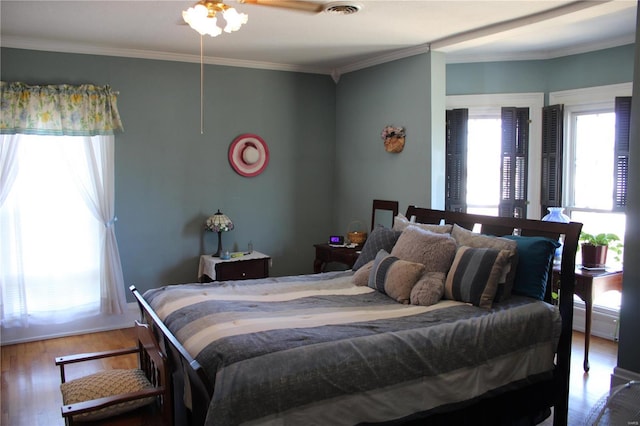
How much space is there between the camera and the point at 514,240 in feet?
10.3

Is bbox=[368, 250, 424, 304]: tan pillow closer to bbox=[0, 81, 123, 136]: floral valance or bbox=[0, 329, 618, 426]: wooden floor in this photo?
bbox=[0, 329, 618, 426]: wooden floor

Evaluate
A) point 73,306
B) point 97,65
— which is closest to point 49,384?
point 73,306

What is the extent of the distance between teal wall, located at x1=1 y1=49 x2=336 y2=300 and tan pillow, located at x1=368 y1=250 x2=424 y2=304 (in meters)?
2.31

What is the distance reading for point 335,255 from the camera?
5016 mm

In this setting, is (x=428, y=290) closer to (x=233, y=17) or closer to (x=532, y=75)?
(x=233, y=17)

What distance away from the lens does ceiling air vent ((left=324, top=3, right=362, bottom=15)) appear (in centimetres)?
339

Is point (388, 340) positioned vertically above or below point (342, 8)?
below

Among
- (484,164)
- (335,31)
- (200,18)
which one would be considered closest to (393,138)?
(484,164)

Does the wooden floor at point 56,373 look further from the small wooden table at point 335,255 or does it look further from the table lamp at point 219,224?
the small wooden table at point 335,255

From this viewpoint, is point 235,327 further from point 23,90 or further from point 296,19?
point 23,90

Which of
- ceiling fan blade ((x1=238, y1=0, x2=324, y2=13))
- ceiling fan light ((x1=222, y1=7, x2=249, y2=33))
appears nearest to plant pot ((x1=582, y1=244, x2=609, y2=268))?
ceiling fan blade ((x1=238, y1=0, x2=324, y2=13))

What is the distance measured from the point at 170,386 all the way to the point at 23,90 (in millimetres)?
3185

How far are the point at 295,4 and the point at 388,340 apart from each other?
2081mm

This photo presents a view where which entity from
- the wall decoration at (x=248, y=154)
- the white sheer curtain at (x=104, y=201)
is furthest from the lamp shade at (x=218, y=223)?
the white sheer curtain at (x=104, y=201)
